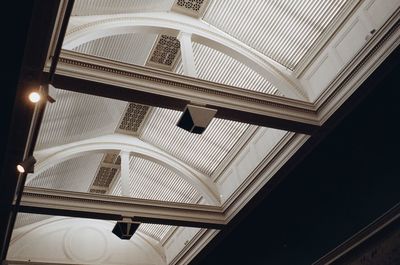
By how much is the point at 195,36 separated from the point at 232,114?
9.01 ft

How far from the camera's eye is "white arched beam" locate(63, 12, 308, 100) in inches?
342

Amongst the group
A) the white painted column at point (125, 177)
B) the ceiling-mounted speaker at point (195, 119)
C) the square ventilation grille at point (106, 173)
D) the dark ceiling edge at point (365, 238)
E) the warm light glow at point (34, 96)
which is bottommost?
the dark ceiling edge at point (365, 238)

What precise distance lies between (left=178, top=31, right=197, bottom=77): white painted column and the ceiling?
0.10 feet

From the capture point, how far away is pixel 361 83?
747 cm

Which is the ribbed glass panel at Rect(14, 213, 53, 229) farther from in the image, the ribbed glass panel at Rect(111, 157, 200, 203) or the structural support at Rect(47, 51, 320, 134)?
the structural support at Rect(47, 51, 320, 134)

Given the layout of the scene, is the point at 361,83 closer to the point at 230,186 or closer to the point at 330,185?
the point at 330,185

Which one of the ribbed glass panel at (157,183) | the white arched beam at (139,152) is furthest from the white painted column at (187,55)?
the ribbed glass panel at (157,183)

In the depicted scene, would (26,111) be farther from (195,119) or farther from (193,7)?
(193,7)

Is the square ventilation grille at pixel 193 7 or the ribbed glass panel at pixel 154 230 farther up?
the square ventilation grille at pixel 193 7

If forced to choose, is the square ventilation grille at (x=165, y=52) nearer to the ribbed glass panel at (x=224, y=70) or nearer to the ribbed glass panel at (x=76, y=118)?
the ribbed glass panel at (x=224, y=70)

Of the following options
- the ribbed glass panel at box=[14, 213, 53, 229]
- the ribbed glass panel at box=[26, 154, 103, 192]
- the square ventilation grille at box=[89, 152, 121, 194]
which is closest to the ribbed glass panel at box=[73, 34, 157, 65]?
the square ventilation grille at box=[89, 152, 121, 194]

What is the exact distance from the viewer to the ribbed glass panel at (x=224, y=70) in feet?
36.1

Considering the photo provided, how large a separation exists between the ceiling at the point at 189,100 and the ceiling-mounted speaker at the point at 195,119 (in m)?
0.25

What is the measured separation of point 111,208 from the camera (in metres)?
10.1
